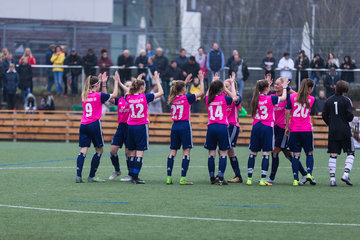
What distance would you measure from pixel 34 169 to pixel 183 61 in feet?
32.5

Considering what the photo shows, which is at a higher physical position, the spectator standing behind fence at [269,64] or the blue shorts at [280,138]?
the spectator standing behind fence at [269,64]

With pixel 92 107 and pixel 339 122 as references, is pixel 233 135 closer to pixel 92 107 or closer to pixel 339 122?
pixel 339 122

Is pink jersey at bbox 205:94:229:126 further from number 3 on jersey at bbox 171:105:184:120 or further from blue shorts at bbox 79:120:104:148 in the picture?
blue shorts at bbox 79:120:104:148

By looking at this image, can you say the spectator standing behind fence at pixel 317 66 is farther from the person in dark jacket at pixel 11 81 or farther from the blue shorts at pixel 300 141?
the blue shorts at pixel 300 141

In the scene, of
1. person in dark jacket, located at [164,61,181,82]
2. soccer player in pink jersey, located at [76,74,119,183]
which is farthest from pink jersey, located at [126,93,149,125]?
person in dark jacket, located at [164,61,181,82]

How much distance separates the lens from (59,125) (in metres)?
25.6

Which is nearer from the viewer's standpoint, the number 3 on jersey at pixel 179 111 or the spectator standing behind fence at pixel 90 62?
the number 3 on jersey at pixel 179 111

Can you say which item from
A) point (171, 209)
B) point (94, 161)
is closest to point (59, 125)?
point (94, 161)

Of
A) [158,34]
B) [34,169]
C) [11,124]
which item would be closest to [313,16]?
[158,34]

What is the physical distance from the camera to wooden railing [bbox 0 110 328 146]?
24984mm

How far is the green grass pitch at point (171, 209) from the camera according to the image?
8328 millimetres

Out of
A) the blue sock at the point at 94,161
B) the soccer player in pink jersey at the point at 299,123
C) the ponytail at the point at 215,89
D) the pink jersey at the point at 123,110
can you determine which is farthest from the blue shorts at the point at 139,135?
the soccer player in pink jersey at the point at 299,123

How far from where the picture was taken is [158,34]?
27.9 metres

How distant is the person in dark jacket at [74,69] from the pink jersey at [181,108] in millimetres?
13173
